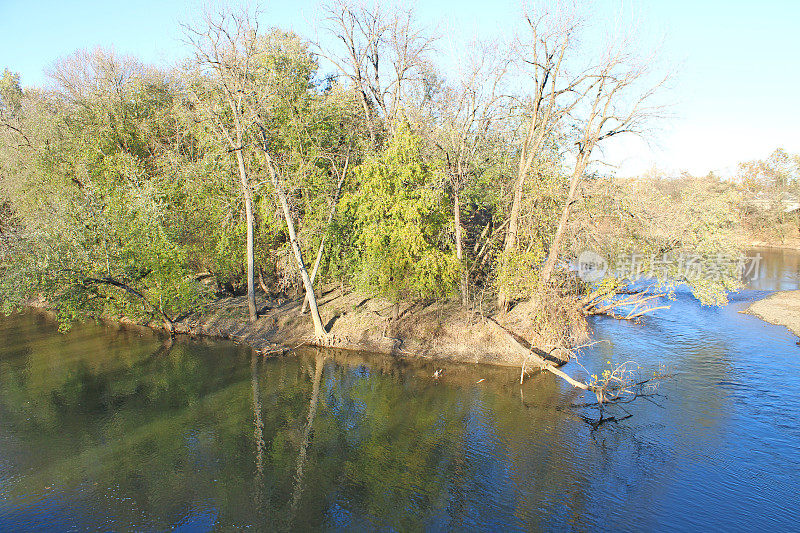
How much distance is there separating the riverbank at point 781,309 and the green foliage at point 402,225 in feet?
75.3

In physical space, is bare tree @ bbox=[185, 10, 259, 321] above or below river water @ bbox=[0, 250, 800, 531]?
above

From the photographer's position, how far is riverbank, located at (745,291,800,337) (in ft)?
103

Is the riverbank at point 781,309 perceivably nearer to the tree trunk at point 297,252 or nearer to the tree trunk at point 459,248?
the tree trunk at point 459,248

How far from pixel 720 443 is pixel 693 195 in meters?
14.4

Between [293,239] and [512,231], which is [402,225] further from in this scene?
[293,239]

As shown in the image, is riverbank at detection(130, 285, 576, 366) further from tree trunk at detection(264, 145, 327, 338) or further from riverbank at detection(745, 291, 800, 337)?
riverbank at detection(745, 291, 800, 337)

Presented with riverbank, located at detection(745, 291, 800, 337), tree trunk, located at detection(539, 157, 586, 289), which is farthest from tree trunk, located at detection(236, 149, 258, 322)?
riverbank, located at detection(745, 291, 800, 337)

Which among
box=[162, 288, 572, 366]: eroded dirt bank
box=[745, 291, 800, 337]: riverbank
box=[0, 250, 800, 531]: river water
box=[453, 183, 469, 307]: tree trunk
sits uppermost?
box=[453, 183, 469, 307]: tree trunk

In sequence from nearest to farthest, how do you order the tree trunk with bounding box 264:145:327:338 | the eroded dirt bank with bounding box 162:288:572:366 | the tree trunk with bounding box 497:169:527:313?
the tree trunk with bounding box 497:169:527:313 → the eroded dirt bank with bounding box 162:288:572:366 → the tree trunk with bounding box 264:145:327:338

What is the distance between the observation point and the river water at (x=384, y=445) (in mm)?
13414

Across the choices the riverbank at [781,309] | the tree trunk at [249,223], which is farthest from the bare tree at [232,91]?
the riverbank at [781,309]

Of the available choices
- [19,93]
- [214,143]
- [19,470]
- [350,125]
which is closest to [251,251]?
[214,143]

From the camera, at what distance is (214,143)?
29125 millimetres

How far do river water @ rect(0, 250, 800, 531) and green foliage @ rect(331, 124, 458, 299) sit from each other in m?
4.79
